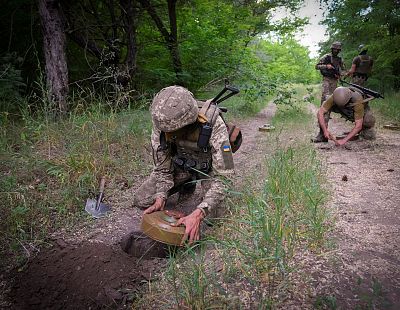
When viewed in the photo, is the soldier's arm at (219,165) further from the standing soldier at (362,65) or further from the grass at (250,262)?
the standing soldier at (362,65)

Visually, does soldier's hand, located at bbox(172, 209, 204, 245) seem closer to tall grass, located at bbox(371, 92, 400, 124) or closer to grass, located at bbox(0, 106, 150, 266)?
grass, located at bbox(0, 106, 150, 266)

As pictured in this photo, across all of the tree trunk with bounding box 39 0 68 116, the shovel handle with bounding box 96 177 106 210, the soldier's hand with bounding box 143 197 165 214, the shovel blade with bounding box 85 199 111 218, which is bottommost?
the shovel blade with bounding box 85 199 111 218

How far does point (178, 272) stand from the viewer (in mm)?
2061

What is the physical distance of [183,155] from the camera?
121 inches

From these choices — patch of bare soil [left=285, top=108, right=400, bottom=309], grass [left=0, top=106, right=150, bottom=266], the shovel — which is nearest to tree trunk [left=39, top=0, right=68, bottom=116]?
grass [left=0, top=106, right=150, bottom=266]

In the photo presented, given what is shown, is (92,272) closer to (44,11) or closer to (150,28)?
(44,11)

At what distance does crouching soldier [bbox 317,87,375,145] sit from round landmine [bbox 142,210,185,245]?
3.74 metres

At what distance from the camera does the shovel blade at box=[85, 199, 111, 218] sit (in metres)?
3.05

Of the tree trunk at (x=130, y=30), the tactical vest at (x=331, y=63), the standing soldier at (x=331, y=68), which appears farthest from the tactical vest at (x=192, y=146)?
the tactical vest at (x=331, y=63)

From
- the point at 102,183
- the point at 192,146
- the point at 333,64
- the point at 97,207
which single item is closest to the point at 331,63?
the point at 333,64

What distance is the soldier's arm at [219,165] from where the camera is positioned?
253cm

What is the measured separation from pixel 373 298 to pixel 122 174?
9.55 feet

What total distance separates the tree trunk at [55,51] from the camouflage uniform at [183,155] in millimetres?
2612

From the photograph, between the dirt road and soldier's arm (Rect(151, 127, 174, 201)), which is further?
soldier's arm (Rect(151, 127, 174, 201))
